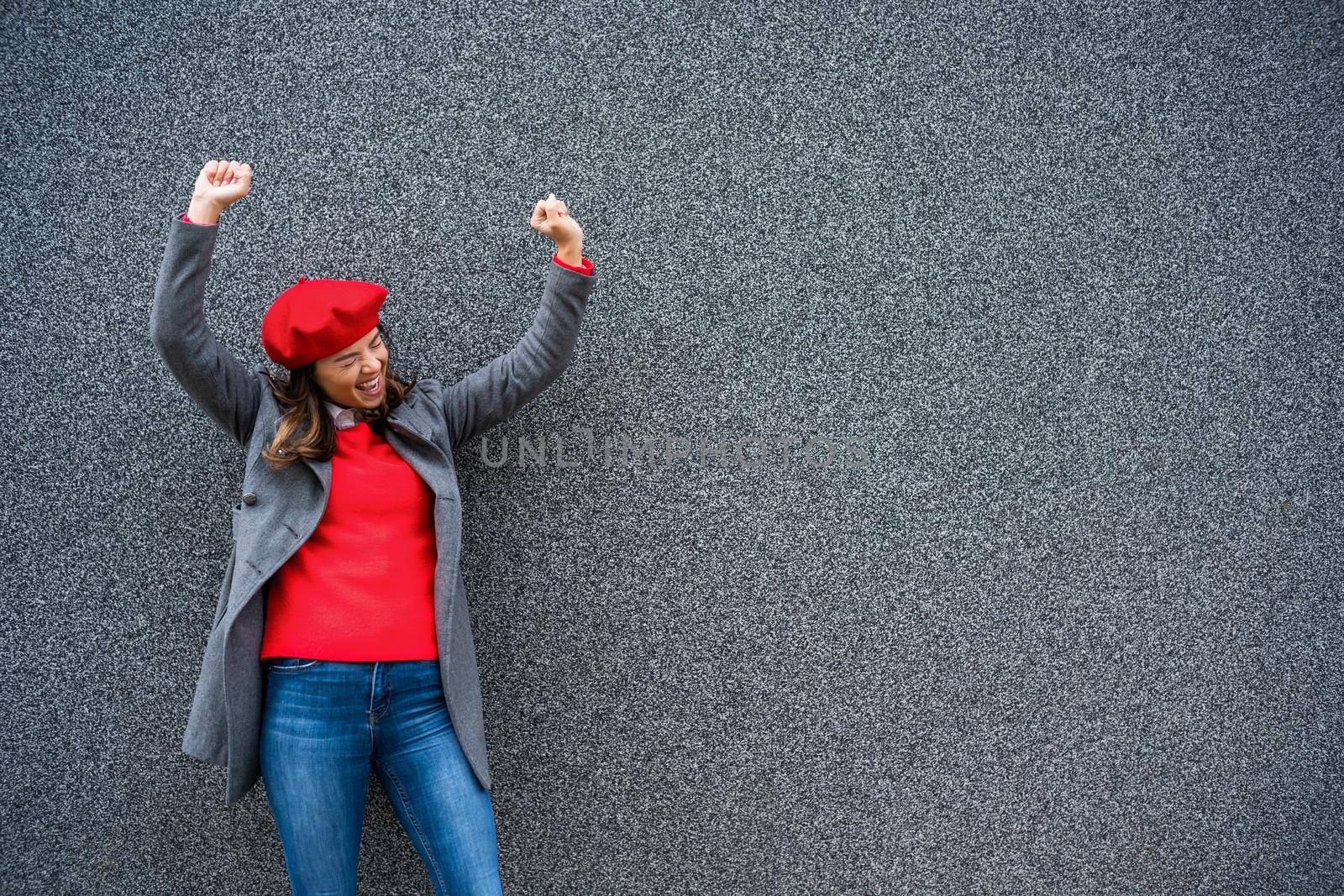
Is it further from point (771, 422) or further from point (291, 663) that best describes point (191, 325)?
point (771, 422)

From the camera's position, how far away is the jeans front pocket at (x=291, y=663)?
3.25 feet

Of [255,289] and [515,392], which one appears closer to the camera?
[515,392]

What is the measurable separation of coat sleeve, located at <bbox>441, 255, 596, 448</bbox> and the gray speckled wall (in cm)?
17

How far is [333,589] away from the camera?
1.00m

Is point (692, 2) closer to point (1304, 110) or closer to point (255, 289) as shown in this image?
point (255, 289)

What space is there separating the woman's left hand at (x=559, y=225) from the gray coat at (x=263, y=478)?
0.11ft

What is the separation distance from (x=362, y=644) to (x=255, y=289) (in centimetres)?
65

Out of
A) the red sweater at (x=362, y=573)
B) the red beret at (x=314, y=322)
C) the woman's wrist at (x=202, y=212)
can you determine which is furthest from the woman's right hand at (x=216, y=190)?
the red sweater at (x=362, y=573)

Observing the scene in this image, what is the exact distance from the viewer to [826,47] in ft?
4.41

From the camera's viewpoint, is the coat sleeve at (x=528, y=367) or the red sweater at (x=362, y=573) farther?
the coat sleeve at (x=528, y=367)

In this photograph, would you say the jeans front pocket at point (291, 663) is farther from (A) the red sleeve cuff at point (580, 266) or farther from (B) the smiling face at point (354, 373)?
(A) the red sleeve cuff at point (580, 266)

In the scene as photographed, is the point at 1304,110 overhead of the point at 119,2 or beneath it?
beneath

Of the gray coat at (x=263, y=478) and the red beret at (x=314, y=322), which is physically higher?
the red beret at (x=314, y=322)

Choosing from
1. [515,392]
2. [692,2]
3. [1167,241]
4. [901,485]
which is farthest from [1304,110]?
[515,392]
